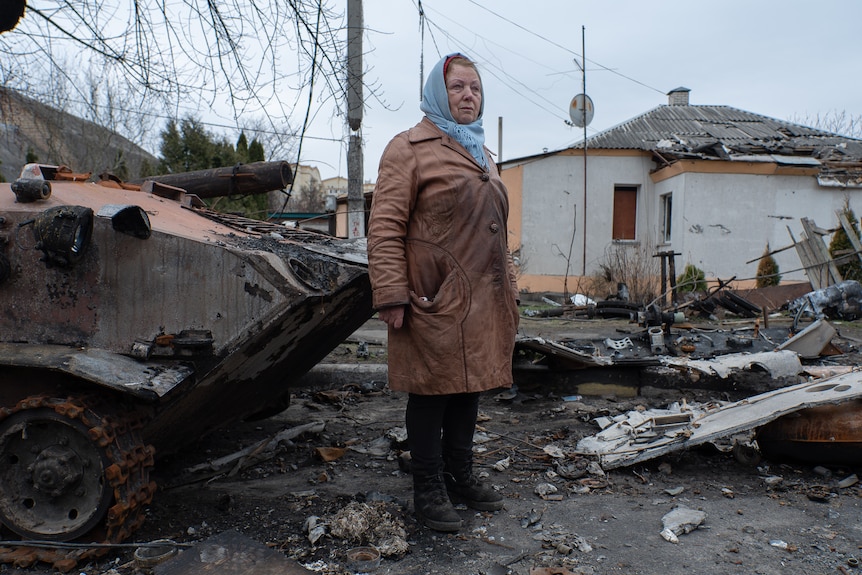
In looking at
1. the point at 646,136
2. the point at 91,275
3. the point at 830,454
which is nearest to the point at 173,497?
the point at 91,275

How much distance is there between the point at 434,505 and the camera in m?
3.19

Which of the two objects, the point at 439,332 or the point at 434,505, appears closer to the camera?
the point at 439,332

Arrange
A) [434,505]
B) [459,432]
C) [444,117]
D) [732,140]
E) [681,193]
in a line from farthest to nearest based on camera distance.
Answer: [732,140] → [681,193] → [459,432] → [444,117] → [434,505]

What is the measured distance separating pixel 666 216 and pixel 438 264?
15.4 metres

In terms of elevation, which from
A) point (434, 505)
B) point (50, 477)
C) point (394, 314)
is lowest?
point (434, 505)

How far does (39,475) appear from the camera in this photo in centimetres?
297

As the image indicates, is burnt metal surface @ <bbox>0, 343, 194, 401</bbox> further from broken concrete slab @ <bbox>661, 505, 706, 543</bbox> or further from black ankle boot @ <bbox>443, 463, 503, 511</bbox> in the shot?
broken concrete slab @ <bbox>661, 505, 706, 543</bbox>

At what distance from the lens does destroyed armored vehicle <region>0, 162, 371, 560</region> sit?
2.93m

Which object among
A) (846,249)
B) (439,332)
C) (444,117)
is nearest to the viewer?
(439,332)

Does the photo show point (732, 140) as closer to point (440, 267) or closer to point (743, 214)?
point (743, 214)

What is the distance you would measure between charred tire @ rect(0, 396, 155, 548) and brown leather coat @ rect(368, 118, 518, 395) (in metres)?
1.17

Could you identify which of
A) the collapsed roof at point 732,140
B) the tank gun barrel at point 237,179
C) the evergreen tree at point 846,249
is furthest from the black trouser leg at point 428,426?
the collapsed roof at point 732,140

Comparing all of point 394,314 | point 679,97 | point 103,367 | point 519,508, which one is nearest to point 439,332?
point 394,314

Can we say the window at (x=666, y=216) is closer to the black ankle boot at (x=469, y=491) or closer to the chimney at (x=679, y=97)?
the chimney at (x=679, y=97)
